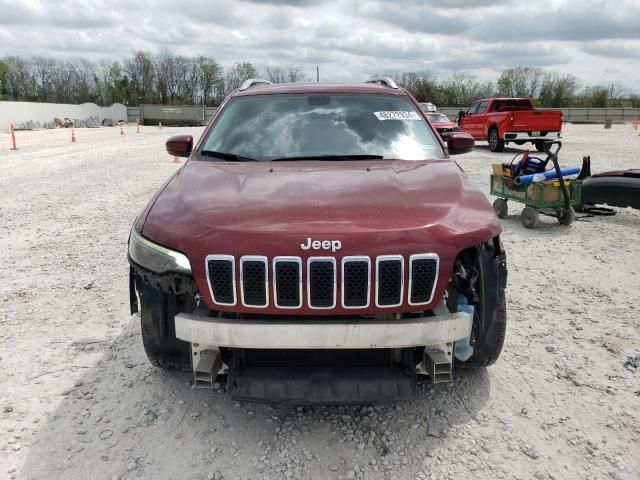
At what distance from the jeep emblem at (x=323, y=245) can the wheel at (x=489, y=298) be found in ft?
2.43

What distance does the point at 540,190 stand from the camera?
689 cm

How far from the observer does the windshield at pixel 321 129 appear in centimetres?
353

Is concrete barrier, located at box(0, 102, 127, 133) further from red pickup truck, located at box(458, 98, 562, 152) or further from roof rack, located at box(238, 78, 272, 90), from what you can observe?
roof rack, located at box(238, 78, 272, 90)

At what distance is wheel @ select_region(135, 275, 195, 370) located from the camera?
104 inches

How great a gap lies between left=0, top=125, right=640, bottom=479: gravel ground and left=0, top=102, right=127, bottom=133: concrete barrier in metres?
38.9

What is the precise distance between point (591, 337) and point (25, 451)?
3.61 m

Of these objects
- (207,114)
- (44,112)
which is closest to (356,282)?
(44,112)

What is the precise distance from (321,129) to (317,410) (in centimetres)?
192

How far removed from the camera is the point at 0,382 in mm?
3182

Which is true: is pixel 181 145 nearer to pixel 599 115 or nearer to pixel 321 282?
pixel 321 282

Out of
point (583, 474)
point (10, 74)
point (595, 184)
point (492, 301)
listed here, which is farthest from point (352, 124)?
point (10, 74)

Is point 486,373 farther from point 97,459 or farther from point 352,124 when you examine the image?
point 97,459

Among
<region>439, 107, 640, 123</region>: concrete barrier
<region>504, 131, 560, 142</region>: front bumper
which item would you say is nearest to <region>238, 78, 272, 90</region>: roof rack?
<region>504, 131, 560, 142</region>: front bumper

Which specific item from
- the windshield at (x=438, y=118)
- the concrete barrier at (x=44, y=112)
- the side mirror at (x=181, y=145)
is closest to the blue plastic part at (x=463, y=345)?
the side mirror at (x=181, y=145)
